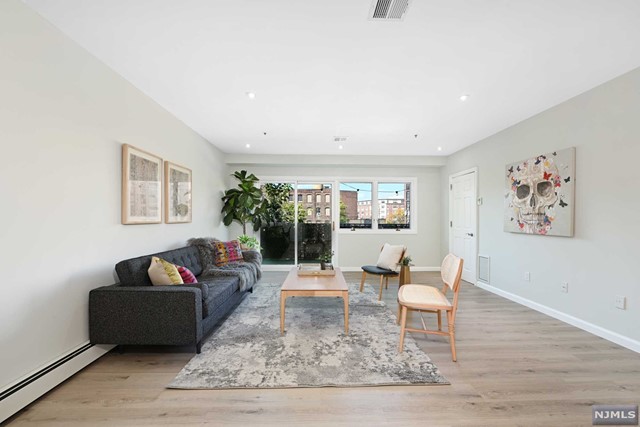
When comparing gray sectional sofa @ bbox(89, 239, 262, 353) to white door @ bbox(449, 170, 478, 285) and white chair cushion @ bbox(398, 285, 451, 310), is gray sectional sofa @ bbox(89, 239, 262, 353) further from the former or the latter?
white door @ bbox(449, 170, 478, 285)

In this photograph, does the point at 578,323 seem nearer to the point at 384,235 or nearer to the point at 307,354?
the point at 307,354

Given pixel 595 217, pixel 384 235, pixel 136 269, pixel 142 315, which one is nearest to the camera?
pixel 142 315

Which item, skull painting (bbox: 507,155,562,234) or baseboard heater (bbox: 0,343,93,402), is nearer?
baseboard heater (bbox: 0,343,93,402)

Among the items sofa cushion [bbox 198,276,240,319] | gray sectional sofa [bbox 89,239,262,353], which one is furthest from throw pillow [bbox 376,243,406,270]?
gray sectional sofa [bbox 89,239,262,353]

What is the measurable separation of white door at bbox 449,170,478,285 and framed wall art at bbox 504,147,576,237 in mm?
887

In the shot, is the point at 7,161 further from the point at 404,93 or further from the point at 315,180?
the point at 315,180

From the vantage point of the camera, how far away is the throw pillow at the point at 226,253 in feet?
13.4

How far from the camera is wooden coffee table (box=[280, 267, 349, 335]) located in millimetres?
2832

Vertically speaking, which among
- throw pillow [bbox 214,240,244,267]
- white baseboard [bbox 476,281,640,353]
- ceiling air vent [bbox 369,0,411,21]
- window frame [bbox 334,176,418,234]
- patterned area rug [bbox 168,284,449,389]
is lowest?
patterned area rug [bbox 168,284,449,389]

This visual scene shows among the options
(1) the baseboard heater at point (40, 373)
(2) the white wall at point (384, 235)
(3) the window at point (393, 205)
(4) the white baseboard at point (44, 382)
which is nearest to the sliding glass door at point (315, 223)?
(2) the white wall at point (384, 235)

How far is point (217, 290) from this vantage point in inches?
113

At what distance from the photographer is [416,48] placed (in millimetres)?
2189

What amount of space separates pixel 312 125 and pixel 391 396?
3.42 m

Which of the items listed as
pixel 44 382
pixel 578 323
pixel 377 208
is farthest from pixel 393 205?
pixel 44 382
